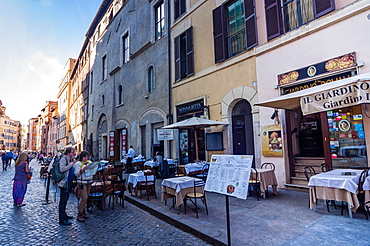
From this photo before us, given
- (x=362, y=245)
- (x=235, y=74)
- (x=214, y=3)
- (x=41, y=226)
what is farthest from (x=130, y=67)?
(x=362, y=245)

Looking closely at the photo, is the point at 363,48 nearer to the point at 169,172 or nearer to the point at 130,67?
the point at 169,172

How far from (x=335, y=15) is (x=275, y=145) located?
163 inches

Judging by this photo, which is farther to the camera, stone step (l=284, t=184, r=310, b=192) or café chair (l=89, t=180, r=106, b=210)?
stone step (l=284, t=184, r=310, b=192)

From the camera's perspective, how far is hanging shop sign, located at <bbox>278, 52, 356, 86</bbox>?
611 cm

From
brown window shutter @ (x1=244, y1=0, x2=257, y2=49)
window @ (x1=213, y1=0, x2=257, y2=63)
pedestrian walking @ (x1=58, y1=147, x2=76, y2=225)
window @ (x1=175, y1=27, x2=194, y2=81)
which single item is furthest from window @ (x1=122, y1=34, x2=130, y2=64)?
pedestrian walking @ (x1=58, y1=147, x2=76, y2=225)

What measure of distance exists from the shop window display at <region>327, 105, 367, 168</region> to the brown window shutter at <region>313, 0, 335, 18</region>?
113 inches

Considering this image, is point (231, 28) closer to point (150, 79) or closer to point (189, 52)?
point (189, 52)

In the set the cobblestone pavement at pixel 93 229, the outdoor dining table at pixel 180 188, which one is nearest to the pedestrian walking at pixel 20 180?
the cobblestone pavement at pixel 93 229

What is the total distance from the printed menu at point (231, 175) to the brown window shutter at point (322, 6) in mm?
5953

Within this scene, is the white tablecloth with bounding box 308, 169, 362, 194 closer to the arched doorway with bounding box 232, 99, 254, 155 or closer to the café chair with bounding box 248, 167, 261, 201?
the café chair with bounding box 248, 167, 261, 201

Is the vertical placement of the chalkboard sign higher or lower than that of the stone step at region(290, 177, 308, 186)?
higher

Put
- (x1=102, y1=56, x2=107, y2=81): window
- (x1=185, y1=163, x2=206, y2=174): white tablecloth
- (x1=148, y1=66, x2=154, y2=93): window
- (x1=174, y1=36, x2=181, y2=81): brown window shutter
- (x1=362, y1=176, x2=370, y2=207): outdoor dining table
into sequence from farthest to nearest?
1. (x1=102, y1=56, x2=107, y2=81): window
2. (x1=148, y1=66, x2=154, y2=93): window
3. (x1=174, y1=36, x2=181, y2=81): brown window shutter
4. (x1=185, y1=163, x2=206, y2=174): white tablecloth
5. (x1=362, y1=176, x2=370, y2=207): outdoor dining table

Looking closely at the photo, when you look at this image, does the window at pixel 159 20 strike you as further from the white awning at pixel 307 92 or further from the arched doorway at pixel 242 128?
the white awning at pixel 307 92

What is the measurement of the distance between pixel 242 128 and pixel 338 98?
4.65m
